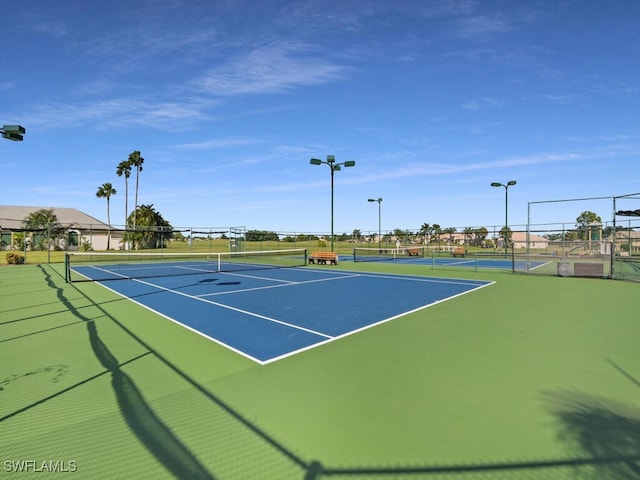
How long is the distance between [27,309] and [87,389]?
7394 mm

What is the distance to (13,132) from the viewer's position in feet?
39.4

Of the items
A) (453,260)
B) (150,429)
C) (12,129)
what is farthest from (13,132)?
(453,260)

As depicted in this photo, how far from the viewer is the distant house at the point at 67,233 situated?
44.9 meters

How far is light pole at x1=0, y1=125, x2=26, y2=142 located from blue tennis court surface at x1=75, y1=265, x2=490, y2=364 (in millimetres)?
6321

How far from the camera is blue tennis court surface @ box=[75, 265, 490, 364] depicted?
6.79 metres

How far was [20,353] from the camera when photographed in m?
5.91

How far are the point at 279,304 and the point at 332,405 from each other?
249 inches

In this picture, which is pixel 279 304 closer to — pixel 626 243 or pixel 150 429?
pixel 150 429

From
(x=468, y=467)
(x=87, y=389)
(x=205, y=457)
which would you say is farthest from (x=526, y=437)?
(x=87, y=389)

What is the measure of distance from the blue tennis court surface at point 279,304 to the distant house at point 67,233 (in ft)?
97.1

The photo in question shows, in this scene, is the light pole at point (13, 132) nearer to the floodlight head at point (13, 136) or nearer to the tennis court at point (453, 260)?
the floodlight head at point (13, 136)

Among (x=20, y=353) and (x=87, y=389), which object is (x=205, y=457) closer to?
(x=87, y=389)

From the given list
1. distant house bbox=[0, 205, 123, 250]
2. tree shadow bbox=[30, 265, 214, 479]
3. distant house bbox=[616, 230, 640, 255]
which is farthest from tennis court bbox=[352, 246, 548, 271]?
distant house bbox=[0, 205, 123, 250]

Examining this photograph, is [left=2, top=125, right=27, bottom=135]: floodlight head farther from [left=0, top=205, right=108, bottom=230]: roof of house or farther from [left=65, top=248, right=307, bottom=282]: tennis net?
[left=0, top=205, right=108, bottom=230]: roof of house
